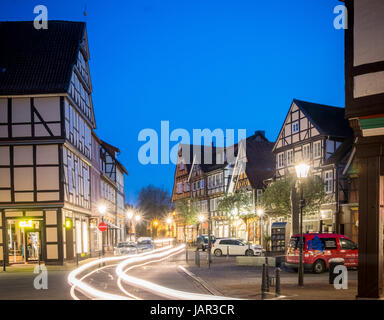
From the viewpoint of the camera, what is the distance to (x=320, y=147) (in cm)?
4459

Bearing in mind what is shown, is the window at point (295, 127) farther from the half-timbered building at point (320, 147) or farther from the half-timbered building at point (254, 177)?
the half-timbered building at point (254, 177)

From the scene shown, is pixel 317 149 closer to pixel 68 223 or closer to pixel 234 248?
pixel 234 248

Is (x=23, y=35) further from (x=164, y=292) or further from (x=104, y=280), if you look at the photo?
(x=164, y=292)

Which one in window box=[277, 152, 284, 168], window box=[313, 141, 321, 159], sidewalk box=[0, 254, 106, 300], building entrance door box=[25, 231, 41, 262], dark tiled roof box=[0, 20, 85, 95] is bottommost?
building entrance door box=[25, 231, 41, 262]

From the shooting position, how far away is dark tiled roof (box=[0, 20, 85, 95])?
32281 millimetres

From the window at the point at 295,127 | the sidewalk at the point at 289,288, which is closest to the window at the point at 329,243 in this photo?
the sidewalk at the point at 289,288

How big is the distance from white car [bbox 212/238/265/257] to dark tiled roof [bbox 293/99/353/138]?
12.6 m

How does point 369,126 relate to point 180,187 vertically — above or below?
above

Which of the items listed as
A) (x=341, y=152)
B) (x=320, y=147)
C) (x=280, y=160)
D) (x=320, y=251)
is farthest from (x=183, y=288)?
(x=280, y=160)

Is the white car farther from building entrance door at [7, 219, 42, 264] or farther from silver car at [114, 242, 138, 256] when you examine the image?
building entrance door at [7, 219, 42, 264]

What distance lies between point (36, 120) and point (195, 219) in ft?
142

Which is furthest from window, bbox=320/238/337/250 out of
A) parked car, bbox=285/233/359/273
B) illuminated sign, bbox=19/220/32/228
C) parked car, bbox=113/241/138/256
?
parked car, bbox=113/241/138/256

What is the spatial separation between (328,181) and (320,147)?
11.3 ft

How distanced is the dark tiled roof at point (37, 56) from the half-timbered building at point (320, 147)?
21.7 m
